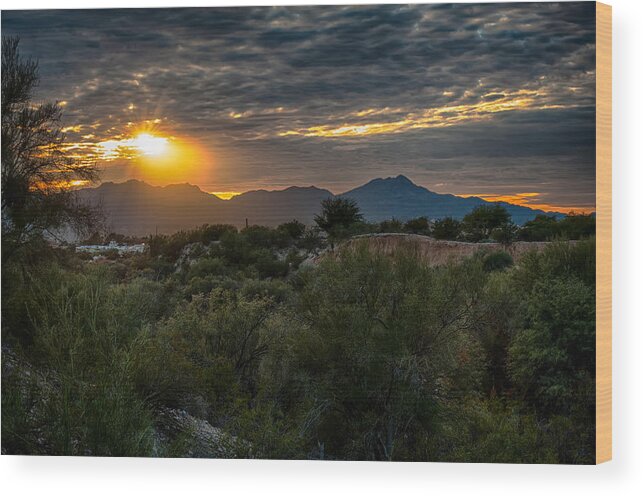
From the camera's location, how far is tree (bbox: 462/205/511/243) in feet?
25.1

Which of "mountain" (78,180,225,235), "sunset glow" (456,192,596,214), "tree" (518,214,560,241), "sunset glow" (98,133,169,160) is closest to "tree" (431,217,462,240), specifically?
"sunset glow" (456,192,596,214)

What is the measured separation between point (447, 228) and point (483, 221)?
11.8 inches

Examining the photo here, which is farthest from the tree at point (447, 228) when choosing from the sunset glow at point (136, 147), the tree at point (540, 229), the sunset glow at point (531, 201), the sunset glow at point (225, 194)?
the sunset glow at point (136, 147)

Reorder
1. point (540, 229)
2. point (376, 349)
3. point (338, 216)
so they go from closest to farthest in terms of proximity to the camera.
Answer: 1. point (540, 229)
2. point (376, 349)
3. point (338, 216)

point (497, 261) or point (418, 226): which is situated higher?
point (418, 226)

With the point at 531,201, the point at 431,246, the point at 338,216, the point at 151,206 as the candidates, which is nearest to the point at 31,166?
the point at 151,206

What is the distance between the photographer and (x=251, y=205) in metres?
7.90

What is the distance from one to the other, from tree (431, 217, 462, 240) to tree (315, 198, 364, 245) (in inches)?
24.6

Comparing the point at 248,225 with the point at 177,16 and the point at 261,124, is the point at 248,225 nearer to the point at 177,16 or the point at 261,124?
the point at 261,124

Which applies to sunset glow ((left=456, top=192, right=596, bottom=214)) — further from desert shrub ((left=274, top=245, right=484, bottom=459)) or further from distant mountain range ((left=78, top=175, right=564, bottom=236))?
desert shrub ((left=274, top=245, right=484, bottom=459))

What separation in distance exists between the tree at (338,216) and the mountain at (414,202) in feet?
0.60

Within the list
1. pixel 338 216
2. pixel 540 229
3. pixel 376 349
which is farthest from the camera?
pixel 338 216

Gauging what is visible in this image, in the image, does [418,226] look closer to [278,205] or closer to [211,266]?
[278,205]

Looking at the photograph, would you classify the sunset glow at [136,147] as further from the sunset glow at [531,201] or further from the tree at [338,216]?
the sunset glow at [531,201]
